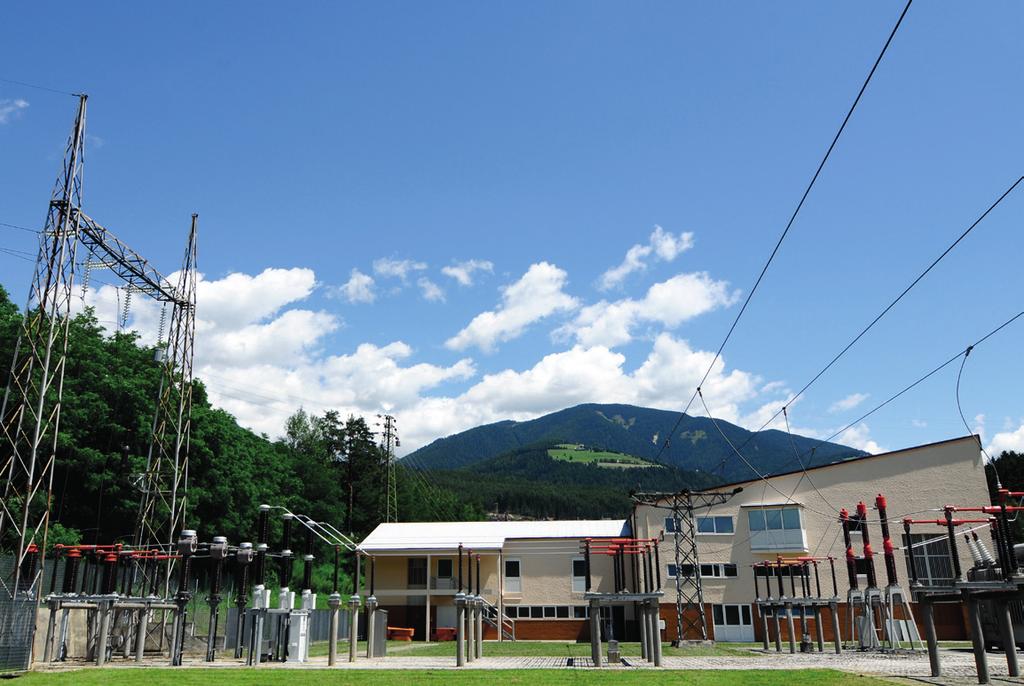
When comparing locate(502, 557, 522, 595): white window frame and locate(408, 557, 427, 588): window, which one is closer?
locate(502, 557, 522, 595): white window frame

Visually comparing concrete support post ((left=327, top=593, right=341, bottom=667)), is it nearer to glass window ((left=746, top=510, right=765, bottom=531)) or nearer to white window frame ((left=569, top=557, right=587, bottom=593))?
white window frame ((left=569, top=557, right=587, bottom=593))

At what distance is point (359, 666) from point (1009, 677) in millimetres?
16293

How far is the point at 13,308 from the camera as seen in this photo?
155 feet

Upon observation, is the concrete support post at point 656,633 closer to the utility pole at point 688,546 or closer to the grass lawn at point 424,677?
the grass lawn at point 424,677

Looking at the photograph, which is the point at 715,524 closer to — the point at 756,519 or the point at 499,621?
the point at 756,519

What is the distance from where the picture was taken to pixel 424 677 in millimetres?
18406

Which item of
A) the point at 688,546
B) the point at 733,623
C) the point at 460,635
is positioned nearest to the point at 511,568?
the point at 688,546

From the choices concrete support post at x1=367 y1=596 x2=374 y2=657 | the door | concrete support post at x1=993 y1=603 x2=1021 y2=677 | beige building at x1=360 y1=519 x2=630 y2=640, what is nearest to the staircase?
beige building at x1=360 y1=519 x2=630 y2=640

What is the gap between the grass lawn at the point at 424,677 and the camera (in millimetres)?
16781

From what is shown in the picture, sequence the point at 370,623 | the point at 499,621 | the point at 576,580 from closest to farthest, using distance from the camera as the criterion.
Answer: the point at 370,623, the point at 499,621, the point at 576,580

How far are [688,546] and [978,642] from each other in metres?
31.6

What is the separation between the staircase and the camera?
46.8m

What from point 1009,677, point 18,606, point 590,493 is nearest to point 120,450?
point 18,606

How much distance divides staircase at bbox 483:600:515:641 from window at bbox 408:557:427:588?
5018 millimetres
